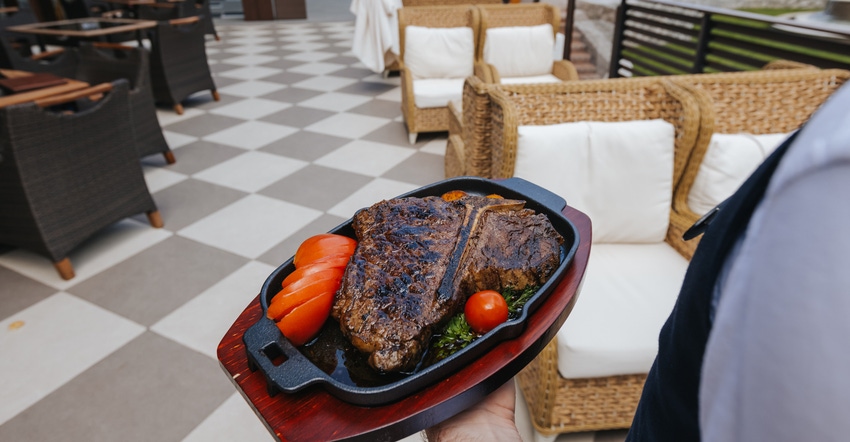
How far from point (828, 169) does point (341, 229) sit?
2.37ft

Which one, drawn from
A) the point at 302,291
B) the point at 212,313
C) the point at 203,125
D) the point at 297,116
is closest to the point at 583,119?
the point at 302,291

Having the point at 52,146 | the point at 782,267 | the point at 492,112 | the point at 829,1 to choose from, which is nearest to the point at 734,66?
the point at 492,112

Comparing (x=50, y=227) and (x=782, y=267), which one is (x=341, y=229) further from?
(x=50, y=227)

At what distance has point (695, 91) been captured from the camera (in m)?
1.64

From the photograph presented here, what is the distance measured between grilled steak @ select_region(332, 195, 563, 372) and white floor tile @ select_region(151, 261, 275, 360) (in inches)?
55.2

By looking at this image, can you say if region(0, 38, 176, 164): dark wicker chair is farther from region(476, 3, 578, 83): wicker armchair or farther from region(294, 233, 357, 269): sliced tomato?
region(294, 233, 357, 269): sliced tomato

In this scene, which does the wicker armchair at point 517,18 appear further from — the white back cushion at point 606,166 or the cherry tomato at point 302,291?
the cherry tomato at point 302,291

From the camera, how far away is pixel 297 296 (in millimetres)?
632

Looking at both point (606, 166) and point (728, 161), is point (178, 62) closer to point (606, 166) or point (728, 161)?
point (606, 166)

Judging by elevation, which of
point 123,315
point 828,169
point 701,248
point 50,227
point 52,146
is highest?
point 828,169

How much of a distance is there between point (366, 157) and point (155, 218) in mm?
1467

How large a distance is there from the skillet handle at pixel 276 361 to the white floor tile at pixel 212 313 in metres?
1.42

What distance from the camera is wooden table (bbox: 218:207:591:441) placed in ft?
1.71

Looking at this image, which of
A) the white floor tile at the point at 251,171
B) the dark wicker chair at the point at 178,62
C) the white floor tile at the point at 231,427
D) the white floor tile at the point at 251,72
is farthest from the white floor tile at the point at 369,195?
the white floor tile at the point at 251,72
